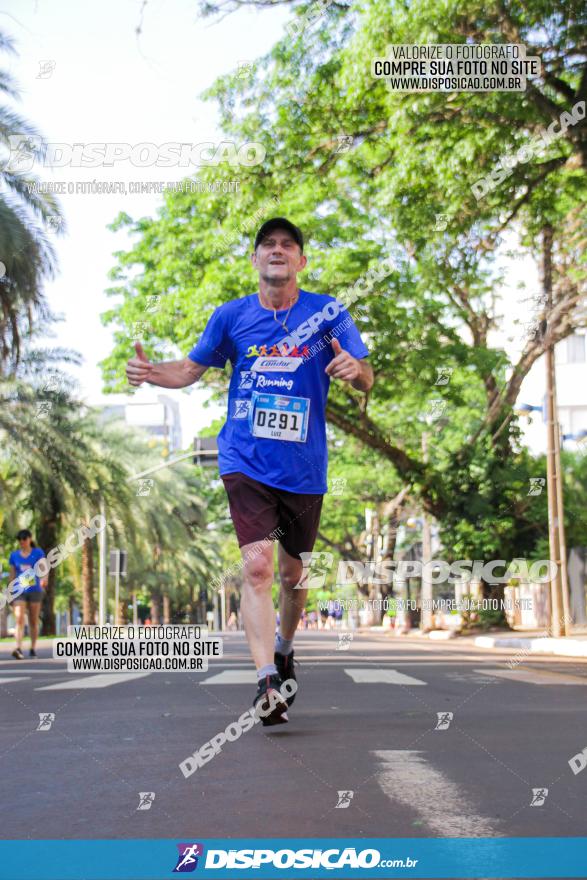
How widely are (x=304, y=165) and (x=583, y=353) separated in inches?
2465

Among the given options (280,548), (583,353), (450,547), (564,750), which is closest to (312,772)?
(564,750)

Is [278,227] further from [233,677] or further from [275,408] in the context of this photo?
[233,677]

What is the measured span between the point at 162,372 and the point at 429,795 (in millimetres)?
2852

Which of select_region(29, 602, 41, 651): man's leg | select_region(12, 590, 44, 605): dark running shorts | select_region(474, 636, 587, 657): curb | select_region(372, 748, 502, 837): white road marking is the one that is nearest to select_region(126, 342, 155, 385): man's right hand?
select_region(372, 748, 502, 837): white road marking

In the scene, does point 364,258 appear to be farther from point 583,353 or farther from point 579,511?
point 583,353

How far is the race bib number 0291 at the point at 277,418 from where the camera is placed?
540 cm

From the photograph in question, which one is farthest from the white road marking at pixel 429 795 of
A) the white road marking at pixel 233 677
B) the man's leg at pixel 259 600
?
the white road marking at pixel 233 677

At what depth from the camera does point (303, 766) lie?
13.5 ft

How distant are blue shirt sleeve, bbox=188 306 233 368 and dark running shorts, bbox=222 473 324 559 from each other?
0.65 metres

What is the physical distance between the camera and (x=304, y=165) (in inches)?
606

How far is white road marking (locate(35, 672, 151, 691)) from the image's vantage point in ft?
28.4

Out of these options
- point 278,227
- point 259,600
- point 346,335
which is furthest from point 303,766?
point 278,227

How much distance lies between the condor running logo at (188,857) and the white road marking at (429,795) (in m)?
0.62

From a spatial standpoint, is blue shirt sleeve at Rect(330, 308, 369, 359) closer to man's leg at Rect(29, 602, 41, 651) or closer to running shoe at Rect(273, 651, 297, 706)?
running shoe at Rect(273, 651, 297, 706)
